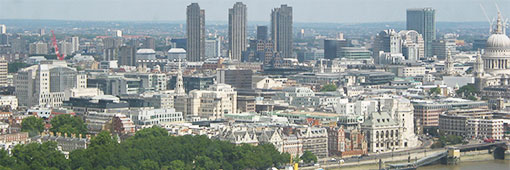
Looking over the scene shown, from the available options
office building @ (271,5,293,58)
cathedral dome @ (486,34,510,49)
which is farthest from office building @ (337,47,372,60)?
cathedral dome @ (486,34,510,49)

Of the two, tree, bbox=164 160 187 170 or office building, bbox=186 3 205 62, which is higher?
office building, bbox=186 3 205 62

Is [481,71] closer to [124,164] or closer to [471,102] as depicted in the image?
[471,102]

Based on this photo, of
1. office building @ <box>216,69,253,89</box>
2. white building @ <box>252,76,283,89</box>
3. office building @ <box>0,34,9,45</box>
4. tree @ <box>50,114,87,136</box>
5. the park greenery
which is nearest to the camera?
the park greenery

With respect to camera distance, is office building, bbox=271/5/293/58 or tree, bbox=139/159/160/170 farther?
office building, bbox=271/5/293/58

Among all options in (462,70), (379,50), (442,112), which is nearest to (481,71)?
(462,70)

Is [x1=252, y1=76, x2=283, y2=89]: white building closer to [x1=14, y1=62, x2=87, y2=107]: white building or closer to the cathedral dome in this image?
Answer: [x1=14, y1=62, x2=87, y2=107]: white building

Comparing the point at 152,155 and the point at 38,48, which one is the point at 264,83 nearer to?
the point at 152,155
